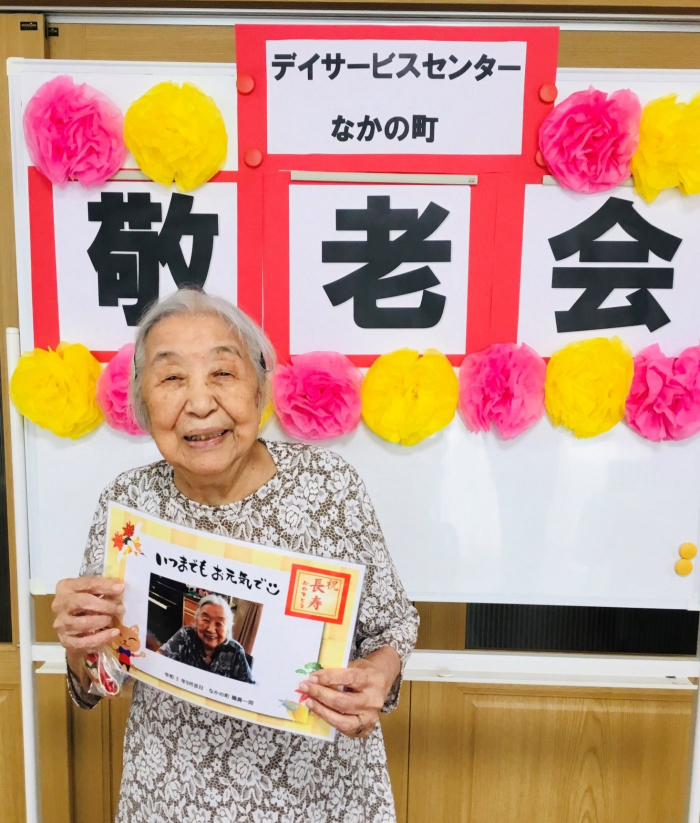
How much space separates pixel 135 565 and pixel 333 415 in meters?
0.51

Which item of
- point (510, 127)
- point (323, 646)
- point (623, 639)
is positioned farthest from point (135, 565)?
point (623, 639)

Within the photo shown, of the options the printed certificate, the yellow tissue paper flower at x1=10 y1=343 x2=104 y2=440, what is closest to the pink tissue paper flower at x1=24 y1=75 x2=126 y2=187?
the yellow tissue paper flower at x1=10 y1=343 x2=104 y2=440

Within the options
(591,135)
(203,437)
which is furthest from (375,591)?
(591,135)

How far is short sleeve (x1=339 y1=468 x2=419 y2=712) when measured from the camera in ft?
3.07

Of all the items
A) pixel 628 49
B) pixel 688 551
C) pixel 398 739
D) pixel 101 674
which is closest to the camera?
pixel 101 674

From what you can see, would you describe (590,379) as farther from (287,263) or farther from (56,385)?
(56,385)

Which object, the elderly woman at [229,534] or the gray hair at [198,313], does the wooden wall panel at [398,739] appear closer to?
the elderly woman at [229,534]

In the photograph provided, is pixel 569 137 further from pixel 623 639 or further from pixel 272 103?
pixel 623 639

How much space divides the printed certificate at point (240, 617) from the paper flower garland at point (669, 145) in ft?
3.13

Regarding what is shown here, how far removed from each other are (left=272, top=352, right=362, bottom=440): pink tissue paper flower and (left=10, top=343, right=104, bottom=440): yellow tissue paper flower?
1.22 feet

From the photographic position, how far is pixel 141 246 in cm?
126

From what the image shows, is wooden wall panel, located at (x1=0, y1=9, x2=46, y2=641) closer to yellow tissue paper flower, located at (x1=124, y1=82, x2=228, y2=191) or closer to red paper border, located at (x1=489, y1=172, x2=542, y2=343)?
yellow tissue paper flower, located at (x1=124, y1=82, x2=228, y2=191)

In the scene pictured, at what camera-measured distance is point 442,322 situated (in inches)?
50.4

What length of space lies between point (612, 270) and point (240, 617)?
96 cm
